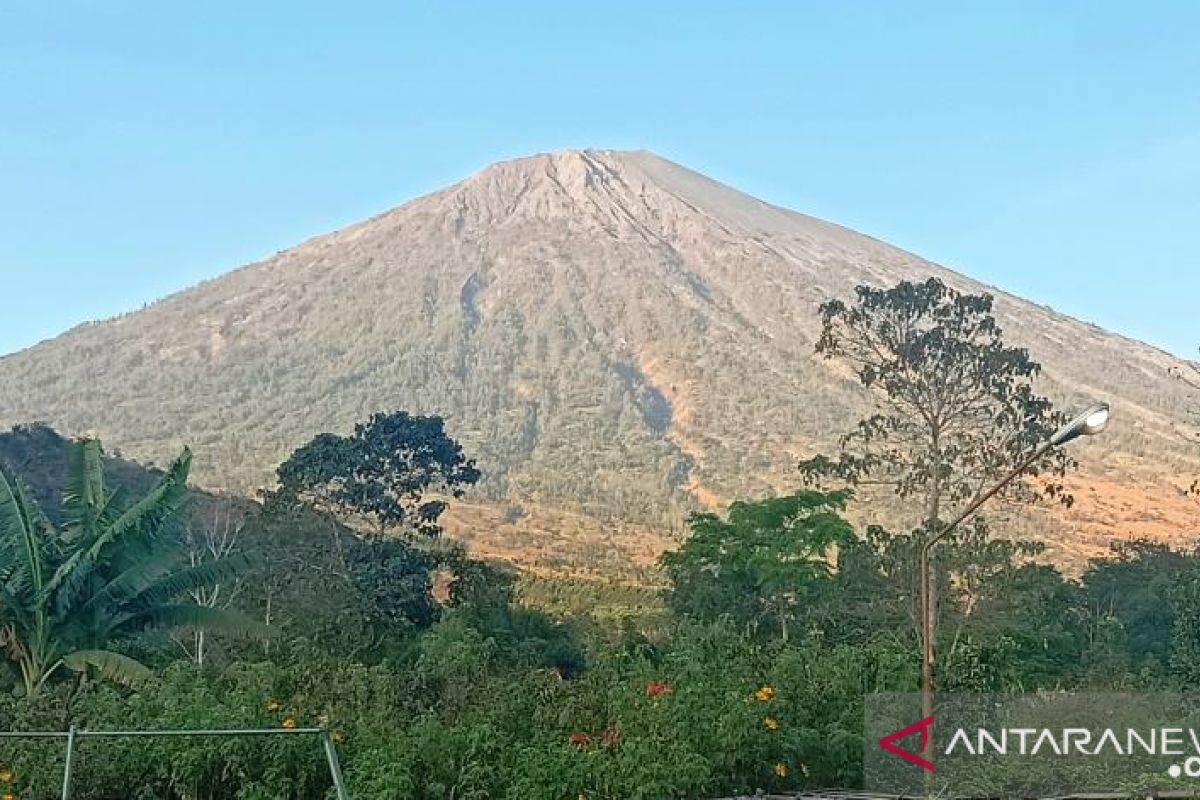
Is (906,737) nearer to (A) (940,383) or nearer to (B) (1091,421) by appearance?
(B) (1091,421)

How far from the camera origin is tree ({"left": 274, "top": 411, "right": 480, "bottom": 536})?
2344cm

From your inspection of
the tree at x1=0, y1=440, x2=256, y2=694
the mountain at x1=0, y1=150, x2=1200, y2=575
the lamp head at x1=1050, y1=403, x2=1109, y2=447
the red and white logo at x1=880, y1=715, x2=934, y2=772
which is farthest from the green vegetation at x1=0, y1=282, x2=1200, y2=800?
the mountain at x1=0, y1=150, x2=1200, y2=575

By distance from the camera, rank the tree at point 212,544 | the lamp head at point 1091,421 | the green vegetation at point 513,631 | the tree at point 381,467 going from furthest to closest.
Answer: the tree at point 381,467
the tree at point 212,544
the green vegetation at point 513,631
the lamp head at point 1091,421

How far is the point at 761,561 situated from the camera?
80.5ft

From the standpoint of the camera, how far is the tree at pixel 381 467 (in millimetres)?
23438

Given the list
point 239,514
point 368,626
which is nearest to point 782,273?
point 239,514

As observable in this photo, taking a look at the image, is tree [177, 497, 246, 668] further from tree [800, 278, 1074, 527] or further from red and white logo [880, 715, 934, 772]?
tree [800, 278, 1074, 527]

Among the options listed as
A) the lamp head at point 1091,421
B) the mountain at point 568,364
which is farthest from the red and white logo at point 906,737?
the mountain at point 568,364

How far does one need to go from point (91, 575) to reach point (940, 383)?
14111 mm

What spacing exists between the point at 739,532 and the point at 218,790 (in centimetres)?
1815

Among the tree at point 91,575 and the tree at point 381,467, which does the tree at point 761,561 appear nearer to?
the tree at point 381,467

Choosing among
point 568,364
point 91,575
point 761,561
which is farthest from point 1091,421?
point 568,364

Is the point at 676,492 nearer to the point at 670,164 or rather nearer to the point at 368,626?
the point at 368,626

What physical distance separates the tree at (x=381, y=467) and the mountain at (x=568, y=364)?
2049 cm
